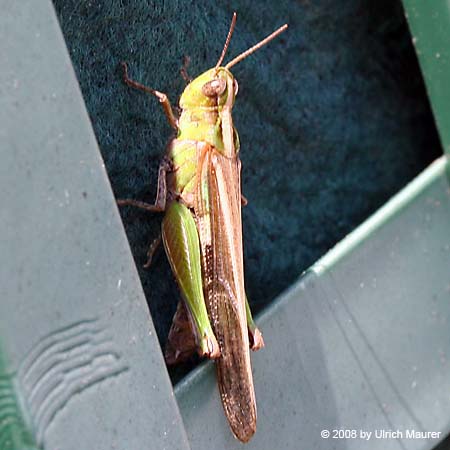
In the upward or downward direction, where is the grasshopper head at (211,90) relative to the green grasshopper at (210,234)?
upward

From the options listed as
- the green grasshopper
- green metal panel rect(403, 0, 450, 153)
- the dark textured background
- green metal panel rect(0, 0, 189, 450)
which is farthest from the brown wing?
green metal panel rect(403, 0, 450, 153)

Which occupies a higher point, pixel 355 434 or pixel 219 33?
pixel 219 33

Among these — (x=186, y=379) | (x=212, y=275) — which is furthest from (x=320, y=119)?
(x=186, y=379)

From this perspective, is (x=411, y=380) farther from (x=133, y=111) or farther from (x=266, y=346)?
(x=133, y=111)

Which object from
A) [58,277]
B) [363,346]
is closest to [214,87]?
[363,346]

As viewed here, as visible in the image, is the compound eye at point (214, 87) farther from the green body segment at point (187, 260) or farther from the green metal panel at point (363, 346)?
the green metal panel at point (363, 346)

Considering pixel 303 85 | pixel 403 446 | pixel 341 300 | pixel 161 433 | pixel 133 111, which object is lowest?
pixel 403 446

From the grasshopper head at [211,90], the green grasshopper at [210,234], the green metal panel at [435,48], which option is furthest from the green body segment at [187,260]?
the green metal panel at [435,48]

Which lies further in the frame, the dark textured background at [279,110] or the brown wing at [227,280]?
the dark textured background at [279,110]
